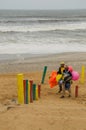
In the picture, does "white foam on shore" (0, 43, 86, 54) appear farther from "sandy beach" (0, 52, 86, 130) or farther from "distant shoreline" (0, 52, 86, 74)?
"sandy beach" (0, 52, 86, 130)

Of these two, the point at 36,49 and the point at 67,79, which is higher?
the point at 36,49

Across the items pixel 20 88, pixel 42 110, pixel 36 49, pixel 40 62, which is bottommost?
pixel 42 110

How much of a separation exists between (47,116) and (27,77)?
6860 mm

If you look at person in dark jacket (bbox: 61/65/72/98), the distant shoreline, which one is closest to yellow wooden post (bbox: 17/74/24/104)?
person in dark jacket (bbox: 61/65/72/98)

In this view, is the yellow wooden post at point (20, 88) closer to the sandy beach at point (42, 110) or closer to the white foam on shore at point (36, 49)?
the sandy beach at point (42, 110)

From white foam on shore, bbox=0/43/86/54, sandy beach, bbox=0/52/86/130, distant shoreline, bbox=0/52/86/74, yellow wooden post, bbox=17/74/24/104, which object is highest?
white foam on shore, bbox=0/43/86/54

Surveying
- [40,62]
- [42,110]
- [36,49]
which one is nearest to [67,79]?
[42,110]

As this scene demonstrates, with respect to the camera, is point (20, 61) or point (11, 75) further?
point (20, 61)

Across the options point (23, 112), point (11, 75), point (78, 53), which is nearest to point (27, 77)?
point (11, 75)

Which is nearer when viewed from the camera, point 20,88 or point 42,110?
point 42,110

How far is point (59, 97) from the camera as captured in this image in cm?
1052

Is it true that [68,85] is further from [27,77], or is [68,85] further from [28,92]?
[27,77]

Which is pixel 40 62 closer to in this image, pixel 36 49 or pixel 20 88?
pixel 36 49

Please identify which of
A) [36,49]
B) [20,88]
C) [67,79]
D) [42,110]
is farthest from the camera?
[36,49]
